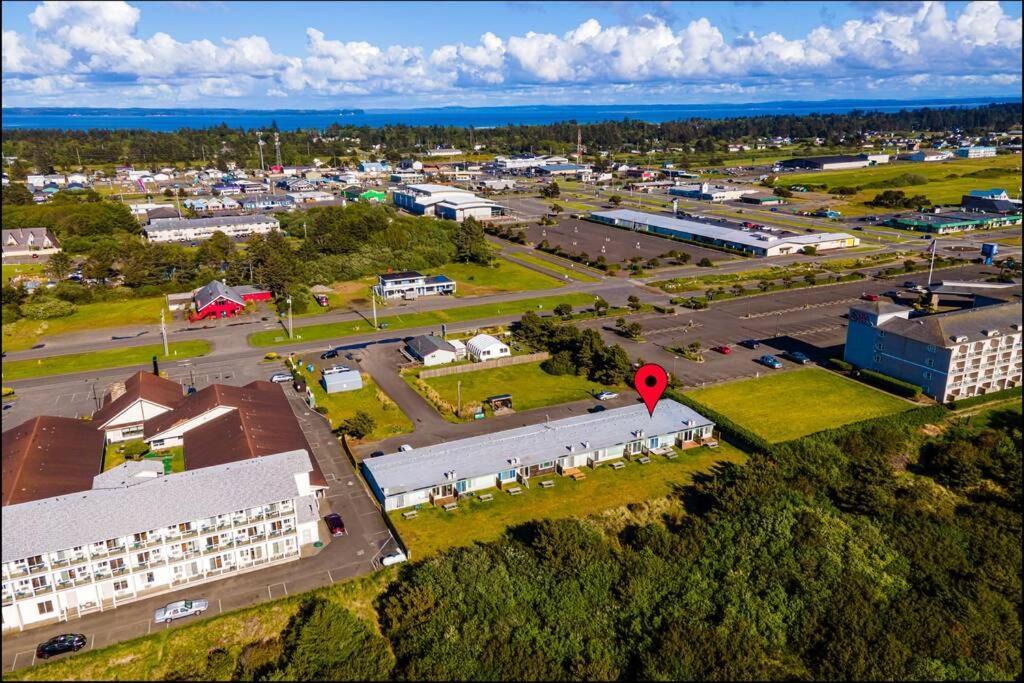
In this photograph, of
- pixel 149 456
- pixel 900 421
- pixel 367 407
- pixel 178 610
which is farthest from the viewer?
pixel 367 407

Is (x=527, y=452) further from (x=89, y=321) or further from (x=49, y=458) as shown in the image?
(x=89, y=321)

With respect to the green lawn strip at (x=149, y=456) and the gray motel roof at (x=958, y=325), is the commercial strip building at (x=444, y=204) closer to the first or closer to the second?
the gray motel roof at (x=958, y=325)

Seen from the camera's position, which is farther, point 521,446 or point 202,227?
point 202,227

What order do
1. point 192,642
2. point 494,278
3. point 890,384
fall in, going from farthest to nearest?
point 494,278 → point 890,384 → point 192,642

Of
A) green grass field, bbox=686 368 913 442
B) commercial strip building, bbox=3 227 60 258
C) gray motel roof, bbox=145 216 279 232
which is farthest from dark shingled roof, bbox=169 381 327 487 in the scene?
gray motel roof, bbox=145 216 279 232

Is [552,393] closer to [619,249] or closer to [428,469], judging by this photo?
[428,469]

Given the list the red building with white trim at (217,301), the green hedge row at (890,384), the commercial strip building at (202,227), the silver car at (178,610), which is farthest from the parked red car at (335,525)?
the commercial strip building at (202,227)

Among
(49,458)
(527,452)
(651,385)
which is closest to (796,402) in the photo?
(651,385)

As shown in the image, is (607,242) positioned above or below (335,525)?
above
